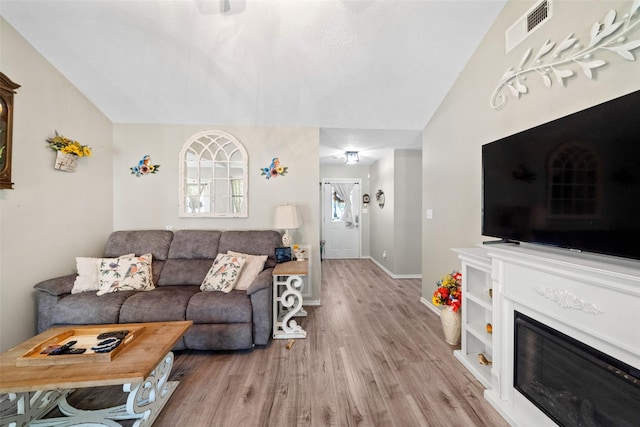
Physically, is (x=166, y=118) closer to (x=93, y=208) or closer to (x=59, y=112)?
(x=59, y=112)

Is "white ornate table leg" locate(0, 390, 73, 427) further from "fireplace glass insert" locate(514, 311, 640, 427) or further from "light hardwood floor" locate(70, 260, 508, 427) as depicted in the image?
"fireplace glass insert" locate(514, 311, 640, 427)

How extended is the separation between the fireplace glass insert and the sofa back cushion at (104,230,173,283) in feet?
10.5

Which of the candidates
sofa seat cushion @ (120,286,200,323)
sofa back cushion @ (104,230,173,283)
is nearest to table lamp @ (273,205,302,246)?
sofa seat cushion @ (120,286,200,323)

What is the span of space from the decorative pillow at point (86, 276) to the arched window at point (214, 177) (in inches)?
40.3

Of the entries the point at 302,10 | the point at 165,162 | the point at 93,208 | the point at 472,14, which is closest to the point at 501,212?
the point at 472,14

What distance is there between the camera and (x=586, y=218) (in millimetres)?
1199

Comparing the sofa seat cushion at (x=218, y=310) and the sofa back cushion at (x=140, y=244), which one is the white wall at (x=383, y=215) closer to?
the sofa seat cushion at (x=218, y=310)

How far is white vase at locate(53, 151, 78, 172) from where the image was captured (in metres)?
2.49

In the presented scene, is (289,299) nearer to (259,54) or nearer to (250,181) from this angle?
(250,181)

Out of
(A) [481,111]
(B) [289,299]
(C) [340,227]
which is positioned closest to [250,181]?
(B) [289,299]

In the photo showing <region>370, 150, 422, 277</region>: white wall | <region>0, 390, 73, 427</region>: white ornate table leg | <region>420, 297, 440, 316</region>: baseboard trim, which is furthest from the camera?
<region>370, 150, 422, 277</region>: white wall

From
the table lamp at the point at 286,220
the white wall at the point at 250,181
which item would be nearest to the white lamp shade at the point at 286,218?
the table lamp at the point at 286,220

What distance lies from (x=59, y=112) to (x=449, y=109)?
13.3ft

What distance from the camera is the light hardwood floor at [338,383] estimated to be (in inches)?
60.4
